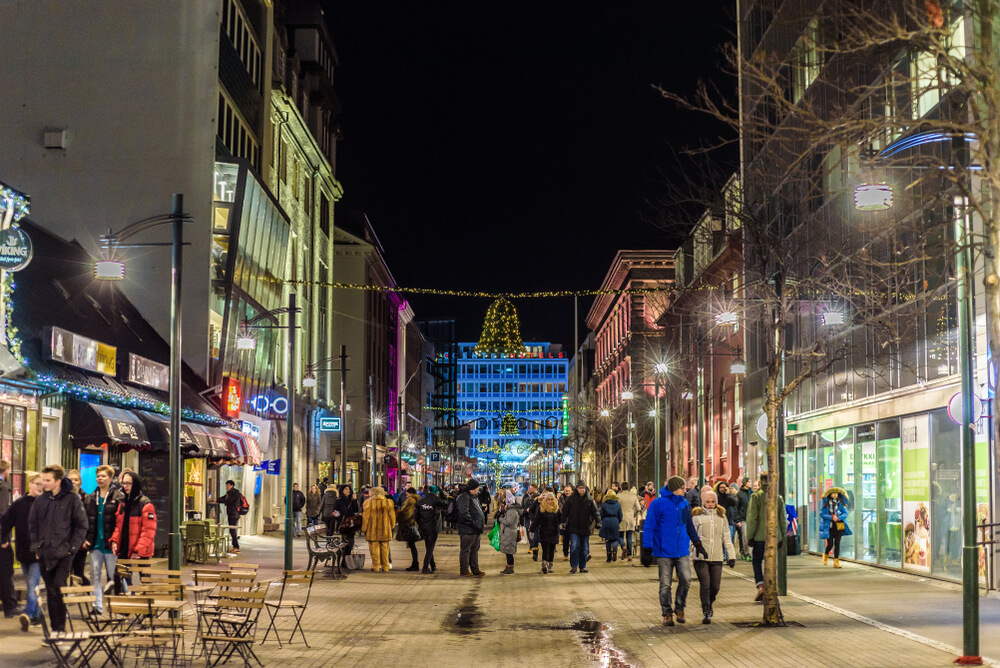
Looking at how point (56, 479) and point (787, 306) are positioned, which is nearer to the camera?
point (56, 479)

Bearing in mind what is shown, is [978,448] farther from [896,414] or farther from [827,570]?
[827,570]

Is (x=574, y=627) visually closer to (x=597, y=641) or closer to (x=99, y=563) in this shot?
(x=597, y=641)

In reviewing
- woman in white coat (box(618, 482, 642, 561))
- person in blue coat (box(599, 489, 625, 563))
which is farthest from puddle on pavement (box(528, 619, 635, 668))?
woman in white coat (box(618, 482, 642, 561))

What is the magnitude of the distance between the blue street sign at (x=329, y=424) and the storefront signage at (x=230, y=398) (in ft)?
39.9

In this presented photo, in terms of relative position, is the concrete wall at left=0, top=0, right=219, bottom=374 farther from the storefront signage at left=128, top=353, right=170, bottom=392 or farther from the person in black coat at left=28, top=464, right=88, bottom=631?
the person in black coat at left=28, top=464, right=88, bottom=631

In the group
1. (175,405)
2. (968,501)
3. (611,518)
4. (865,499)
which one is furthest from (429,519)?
(968,501)

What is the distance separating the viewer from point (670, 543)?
16.3 metres

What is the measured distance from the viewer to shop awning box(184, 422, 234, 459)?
30.4 metres

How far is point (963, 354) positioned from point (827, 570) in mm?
14429

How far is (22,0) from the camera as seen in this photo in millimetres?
37688

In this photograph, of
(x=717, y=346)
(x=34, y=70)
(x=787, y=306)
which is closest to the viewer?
(x=787, y=306)

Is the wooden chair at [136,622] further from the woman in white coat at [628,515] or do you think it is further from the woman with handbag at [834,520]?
the woman in white coat at [628,515]

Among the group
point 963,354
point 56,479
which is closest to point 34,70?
point 56,479

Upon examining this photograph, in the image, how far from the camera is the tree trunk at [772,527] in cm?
1602
